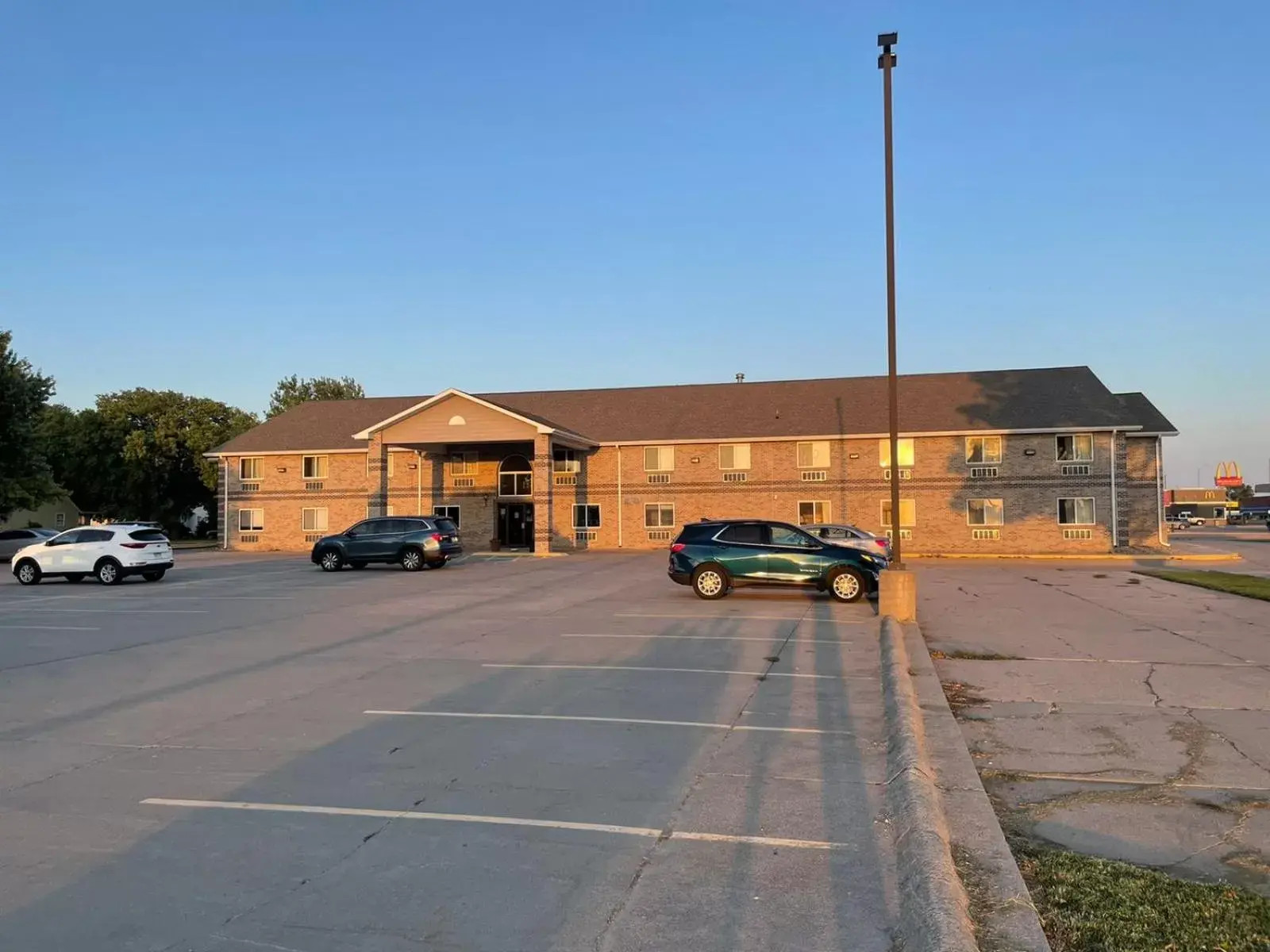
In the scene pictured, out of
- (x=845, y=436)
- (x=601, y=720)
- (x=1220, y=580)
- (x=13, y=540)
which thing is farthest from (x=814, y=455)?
(x=601, y=720)

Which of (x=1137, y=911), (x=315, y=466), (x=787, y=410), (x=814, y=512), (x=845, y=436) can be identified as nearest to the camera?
(x=1137, y=911)

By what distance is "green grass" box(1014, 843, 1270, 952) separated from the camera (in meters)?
3.95

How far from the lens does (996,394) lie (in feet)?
140

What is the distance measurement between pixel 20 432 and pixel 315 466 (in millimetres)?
12794

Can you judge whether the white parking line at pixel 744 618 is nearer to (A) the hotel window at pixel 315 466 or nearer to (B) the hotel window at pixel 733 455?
(B) the hotel window at pixel 733 455

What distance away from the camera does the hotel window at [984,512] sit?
3959 centimetres

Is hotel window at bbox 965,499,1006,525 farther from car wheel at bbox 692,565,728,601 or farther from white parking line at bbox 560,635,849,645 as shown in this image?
white parking line at bbox 560,635,849,645

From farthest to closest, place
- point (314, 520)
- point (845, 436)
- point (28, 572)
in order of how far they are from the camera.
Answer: point (314, 520) → point (845, 436) → point (28, 572)

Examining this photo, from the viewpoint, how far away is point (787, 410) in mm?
43969

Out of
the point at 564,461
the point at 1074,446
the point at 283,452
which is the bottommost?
the point at 564,461

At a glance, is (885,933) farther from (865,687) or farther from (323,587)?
(323,587)

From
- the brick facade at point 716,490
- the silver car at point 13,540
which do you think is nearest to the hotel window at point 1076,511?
the brick facade at point 716,490

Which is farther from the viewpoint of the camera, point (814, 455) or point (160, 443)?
point (160, 443)

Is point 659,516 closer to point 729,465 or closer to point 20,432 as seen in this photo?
point 729,465
